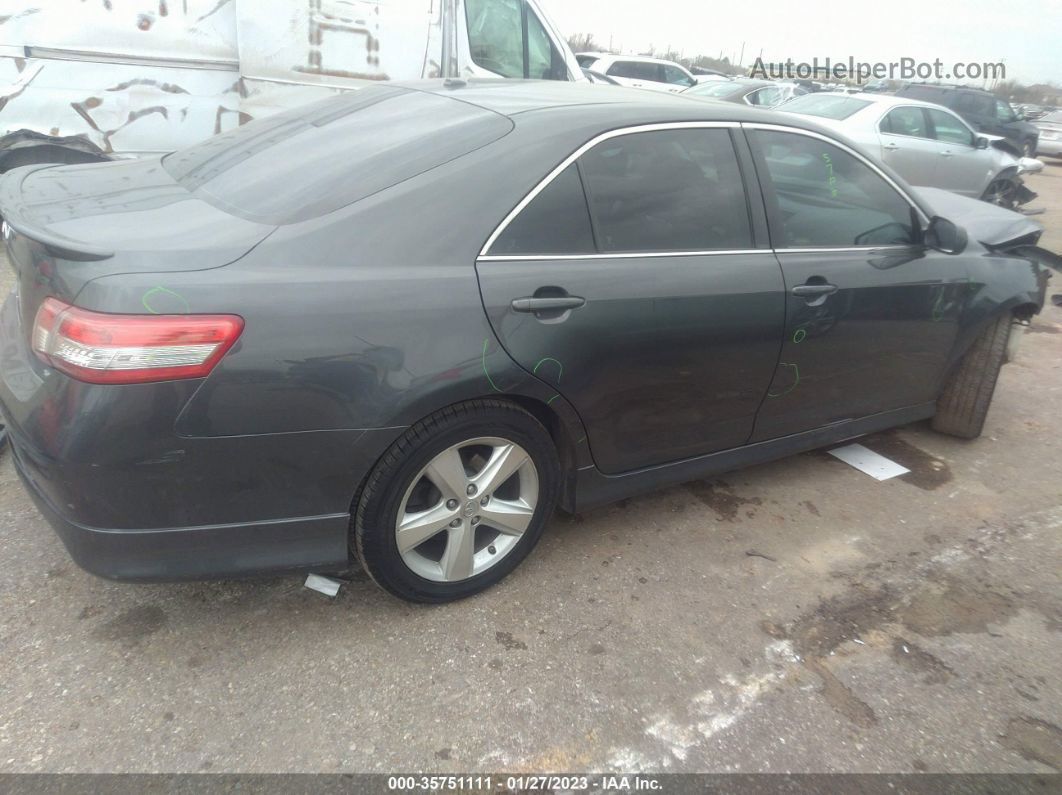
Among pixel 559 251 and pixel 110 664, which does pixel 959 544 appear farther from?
pixel 110 664

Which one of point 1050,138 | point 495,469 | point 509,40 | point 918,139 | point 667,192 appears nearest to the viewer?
point 495,469

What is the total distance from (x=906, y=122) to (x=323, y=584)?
972 cm

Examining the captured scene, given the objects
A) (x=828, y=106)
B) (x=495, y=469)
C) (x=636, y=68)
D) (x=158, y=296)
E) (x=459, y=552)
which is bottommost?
(x=459, y=552)

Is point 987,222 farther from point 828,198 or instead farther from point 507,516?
point 507,516

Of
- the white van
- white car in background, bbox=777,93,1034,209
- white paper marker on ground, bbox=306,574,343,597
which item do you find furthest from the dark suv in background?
white paper marker on ground, bbox=306,574,343,597

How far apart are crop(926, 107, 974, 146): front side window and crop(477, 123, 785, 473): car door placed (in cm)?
868

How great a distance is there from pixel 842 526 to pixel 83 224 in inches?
117

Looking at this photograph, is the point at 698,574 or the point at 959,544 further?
the point at 959,544

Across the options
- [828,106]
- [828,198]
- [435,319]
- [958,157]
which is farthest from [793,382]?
[958,157]

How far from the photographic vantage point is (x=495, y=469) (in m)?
2.51

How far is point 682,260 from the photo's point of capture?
9.01 ft

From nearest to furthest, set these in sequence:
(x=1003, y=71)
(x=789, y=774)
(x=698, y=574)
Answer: (x=789, y=774), (x=698, y=574), (x=1003, y=71)

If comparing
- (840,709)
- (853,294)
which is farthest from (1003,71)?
(840,709)

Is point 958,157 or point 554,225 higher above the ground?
point 554,225
